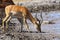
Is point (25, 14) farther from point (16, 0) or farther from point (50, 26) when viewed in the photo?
point (16, 0)

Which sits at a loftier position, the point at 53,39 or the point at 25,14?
the point at 25,14

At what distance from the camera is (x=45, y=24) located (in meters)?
14.0

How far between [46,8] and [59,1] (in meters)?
1.83

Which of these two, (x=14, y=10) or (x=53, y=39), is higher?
(x=14, y=10)

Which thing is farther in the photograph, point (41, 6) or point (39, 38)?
point (41, 6)

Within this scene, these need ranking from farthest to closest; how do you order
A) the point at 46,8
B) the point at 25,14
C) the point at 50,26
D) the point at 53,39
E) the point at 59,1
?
the point at 59,1
the point at 46,8
the point at 50,26
the point at 25,14
the point at 53,39

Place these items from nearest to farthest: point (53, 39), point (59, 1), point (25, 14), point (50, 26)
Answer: point (53, 39)
point (25, 14)
point (50, 26)
point (59, 1)

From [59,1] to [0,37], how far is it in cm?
1293

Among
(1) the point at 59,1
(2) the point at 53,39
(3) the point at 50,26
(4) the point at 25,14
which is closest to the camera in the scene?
(2) the point at 53,39

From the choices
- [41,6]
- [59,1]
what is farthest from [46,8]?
[59,1]

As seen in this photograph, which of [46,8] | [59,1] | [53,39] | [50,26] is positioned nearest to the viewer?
[53,39]

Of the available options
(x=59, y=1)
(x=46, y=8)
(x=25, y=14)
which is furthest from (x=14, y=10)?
(x=59, y=1)

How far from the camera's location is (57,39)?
10.2m

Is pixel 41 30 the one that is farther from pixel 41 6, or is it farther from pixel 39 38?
pixel 41 6
